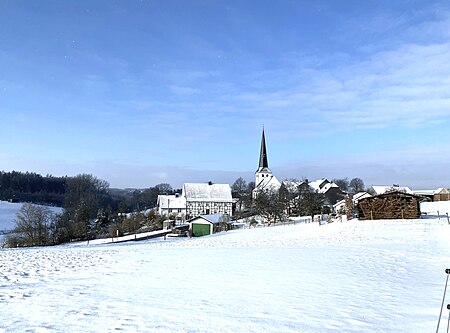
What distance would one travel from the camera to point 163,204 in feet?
276

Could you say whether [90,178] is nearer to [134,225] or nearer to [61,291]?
[134,225]

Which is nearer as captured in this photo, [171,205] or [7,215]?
[171,205]

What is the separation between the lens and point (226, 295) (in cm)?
852

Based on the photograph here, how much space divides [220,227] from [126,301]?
1812 inches

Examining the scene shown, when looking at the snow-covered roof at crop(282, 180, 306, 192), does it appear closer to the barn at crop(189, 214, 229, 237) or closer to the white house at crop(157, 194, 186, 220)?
the barn at crop(189, 214, 229, 237)

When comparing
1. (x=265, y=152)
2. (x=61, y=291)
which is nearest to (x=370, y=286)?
(x=61, y=291)

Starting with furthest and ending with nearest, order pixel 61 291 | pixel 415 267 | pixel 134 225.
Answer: pixel 134 225
pixel 415 267
pixel 61 291

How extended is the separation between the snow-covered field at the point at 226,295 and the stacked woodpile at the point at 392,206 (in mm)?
24327

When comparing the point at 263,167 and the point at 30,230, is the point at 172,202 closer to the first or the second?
the point at 263,167

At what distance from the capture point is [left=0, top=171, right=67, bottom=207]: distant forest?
128m

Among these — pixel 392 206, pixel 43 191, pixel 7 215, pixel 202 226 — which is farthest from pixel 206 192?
pixel 43 191

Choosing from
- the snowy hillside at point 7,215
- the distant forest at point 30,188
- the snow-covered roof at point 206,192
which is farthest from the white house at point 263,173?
the distant forest at point 30,188

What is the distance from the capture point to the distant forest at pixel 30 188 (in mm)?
128250

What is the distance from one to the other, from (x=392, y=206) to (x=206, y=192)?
52.6 metres
